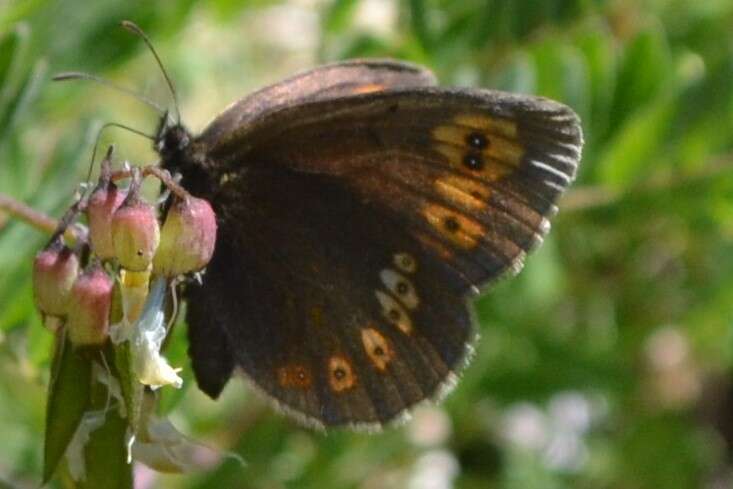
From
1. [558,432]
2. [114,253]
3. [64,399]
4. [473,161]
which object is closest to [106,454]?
[64,399]

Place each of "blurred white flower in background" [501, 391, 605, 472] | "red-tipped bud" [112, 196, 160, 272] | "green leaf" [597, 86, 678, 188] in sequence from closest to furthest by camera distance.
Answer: "red-tipped bud" [112, 196, 160, 272], "green leaf" [597, 86, 678, 188], "blurred white flower in background" [501, 391, 605, 472]

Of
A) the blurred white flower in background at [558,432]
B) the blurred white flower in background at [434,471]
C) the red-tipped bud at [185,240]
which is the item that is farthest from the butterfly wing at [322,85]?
the blurred white flower in background at [558,432]

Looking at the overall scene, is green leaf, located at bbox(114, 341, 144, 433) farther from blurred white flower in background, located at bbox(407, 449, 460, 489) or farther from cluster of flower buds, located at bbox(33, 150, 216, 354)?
blurred white flower in background, located at bbox(407, 449, 460, 489)

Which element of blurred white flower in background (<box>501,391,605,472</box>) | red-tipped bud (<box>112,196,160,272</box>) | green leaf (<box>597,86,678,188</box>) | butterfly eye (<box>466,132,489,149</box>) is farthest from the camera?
blurred white flower in background (<box>501,391,605,472</box>)

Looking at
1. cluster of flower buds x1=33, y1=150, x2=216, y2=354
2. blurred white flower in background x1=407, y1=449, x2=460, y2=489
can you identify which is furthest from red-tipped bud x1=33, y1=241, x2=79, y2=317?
blurred white flower in background x1=407, y1=449, x2=460, y2=489

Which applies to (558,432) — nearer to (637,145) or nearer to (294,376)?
(637,145)
